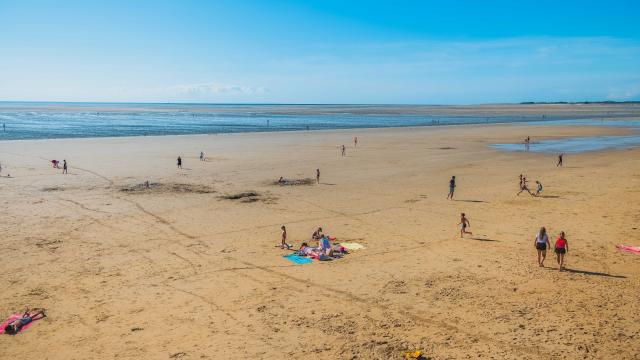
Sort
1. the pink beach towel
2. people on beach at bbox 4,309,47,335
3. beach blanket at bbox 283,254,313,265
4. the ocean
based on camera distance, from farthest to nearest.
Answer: the ocean < beach blanket at bbox 283,254,313,265 < the pink beach towel < people on beach at bbox 4,309,47,335

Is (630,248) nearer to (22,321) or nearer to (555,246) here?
(555,246)

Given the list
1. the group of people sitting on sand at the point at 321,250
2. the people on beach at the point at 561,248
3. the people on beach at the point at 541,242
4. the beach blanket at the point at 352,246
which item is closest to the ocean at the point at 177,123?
the group of people sitting on sand at the point at 321,250

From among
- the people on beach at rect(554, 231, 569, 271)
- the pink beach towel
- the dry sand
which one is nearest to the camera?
the dry sand

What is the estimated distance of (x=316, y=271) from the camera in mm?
14727

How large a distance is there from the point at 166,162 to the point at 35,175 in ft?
31.6

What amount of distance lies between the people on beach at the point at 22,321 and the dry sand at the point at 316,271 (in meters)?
0.20

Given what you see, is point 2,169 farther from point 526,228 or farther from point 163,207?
point 526,228

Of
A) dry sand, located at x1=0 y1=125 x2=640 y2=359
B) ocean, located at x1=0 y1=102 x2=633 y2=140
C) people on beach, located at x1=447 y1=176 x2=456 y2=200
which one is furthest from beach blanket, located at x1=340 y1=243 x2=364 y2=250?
ocean, located at x1=0 y1=102 x2=633 y2=140

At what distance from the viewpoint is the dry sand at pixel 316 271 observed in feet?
34.9

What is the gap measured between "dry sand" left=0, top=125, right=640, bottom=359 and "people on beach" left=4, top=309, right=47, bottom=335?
0.20 m

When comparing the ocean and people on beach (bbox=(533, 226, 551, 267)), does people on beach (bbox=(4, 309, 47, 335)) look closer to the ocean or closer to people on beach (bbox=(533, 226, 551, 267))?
people on beach (bbox=(533, 226, 551, 267))

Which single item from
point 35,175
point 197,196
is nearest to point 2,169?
point 35,175

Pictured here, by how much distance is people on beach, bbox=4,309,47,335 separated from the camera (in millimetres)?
10883

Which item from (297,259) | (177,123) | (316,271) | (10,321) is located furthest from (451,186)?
(177,123)
